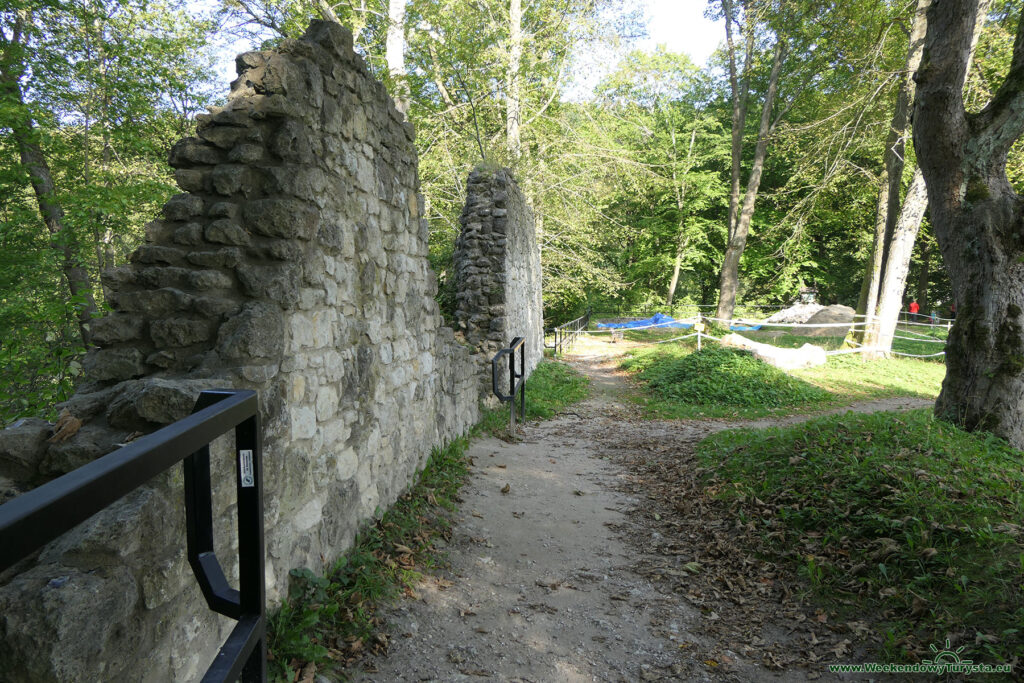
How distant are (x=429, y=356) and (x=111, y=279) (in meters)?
2.89

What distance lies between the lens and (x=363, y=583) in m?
3.15

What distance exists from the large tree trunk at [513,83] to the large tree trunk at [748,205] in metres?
7.41

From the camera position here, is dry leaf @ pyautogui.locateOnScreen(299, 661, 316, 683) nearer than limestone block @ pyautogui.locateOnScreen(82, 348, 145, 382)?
Yes

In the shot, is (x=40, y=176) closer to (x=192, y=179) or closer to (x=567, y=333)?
(x=192, y=179)

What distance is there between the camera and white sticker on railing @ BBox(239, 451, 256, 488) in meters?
1.41

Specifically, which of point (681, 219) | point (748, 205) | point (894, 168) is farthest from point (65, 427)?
point (681, 219)

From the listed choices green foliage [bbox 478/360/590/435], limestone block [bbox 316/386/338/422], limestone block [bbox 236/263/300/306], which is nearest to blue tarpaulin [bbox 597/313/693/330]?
green foliage [bbox 478/360/590/435]

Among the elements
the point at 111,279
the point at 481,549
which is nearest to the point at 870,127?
the point at 481,549

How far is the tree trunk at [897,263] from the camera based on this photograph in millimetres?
12602

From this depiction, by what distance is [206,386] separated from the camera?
7.93 ft

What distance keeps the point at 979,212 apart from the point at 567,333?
49.3 feet

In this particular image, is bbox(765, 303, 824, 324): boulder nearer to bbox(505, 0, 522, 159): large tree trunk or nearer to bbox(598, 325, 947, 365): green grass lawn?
bbox(598, 325, 947, 365): green grass lawn

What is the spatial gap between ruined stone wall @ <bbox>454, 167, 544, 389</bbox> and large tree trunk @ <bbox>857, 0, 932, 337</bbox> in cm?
789

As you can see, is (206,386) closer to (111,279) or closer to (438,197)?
(111,279)
